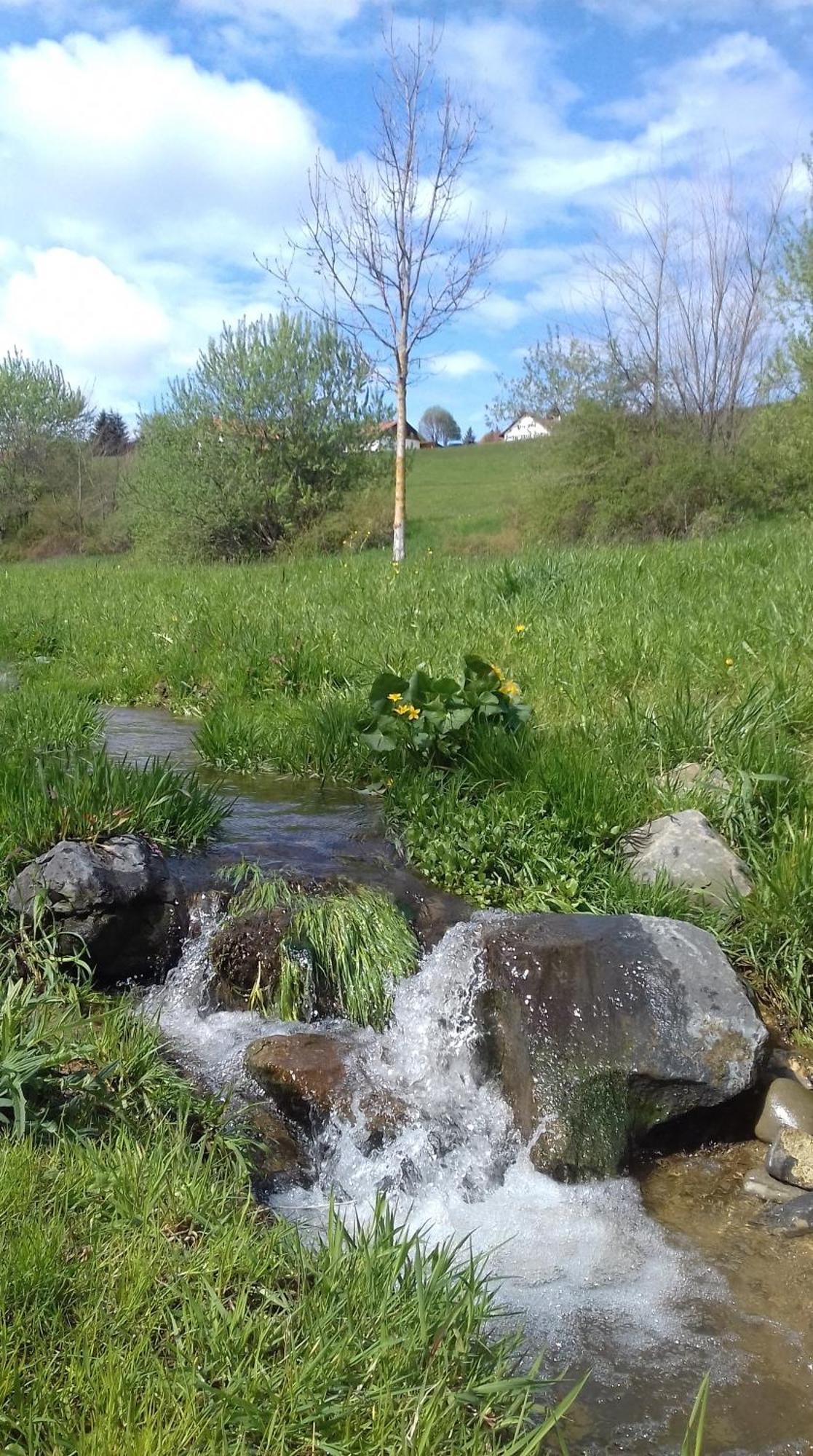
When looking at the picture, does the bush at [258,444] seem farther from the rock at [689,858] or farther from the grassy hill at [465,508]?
the rock at [689,858]

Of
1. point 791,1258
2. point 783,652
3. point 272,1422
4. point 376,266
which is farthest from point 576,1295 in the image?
point 376,266

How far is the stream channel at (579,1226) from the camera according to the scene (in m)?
2.61

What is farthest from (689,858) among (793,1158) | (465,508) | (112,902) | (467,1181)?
(465,508)

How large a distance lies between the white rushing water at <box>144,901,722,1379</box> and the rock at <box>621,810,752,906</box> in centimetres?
96

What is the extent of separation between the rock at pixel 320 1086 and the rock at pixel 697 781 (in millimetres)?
2183

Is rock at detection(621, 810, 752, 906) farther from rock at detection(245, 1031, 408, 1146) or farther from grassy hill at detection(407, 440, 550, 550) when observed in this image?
grassy hill at detection(407, 440, 550, 550)

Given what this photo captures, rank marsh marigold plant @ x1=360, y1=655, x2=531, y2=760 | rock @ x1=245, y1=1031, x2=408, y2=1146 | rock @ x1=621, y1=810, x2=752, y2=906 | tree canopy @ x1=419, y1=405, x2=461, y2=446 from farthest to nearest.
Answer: tree canopy @ x1=419, y1=405, x2=461, y2=446 < marsh marigold plant @ x1=360, y1=655, x2=531, y2=760 < rock @ x1=621, y1=810, x2=752, y2=906 < rock @ x1=245, y1=1031, x2=408, y2=1146

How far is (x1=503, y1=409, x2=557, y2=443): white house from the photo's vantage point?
950 inches

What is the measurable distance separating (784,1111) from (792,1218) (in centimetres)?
52

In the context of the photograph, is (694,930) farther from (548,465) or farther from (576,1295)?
(548,465)

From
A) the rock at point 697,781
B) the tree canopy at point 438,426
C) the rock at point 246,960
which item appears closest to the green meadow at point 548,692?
the rock at point 697,781

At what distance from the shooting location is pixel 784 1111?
379 cm

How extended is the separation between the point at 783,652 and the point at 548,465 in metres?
18.9

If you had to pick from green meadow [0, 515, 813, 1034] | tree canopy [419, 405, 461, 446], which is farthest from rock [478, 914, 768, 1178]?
tree canopy [419, 405, 461, 446]
